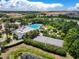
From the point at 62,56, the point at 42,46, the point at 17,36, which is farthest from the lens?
the point at 17,36

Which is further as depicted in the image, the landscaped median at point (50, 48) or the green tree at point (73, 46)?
the landscaped median at point (50, 48)

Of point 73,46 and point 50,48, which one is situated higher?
point 73,46

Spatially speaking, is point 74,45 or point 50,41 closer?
point 74,45

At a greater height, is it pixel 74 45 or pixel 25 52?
pixel 74 45

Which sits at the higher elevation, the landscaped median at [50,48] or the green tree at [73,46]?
the green tree at [73,46]

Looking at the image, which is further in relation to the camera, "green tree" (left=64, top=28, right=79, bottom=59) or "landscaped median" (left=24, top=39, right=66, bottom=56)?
"landscaped median" (left=24, top=39, right=66, bottom=56)

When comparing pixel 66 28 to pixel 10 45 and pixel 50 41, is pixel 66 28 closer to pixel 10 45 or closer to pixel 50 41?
pixel 50 41

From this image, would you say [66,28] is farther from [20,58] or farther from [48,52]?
[20,58]

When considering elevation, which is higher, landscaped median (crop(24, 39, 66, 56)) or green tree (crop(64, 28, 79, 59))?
green tree (crop(64, 28, 79, 59))

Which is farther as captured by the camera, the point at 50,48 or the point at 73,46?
the point at 50,48

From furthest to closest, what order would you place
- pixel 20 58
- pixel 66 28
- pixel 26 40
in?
1. pixel 66 28
2. pixel 26 40
3. pixel 20 58

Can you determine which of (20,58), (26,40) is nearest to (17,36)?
(26,40)
